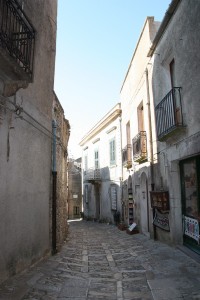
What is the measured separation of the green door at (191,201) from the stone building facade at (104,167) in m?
8.40

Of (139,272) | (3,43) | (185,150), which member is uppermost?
(3,43)

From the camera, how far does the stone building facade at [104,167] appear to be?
16531 mm

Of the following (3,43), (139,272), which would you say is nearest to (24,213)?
(139,272)

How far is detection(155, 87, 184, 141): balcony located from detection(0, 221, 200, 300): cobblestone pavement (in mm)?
3066

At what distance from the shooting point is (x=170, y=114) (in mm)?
7375

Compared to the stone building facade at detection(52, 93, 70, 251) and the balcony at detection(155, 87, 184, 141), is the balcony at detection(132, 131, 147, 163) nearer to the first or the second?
the balcony at detection(155, 87, 184, 141)

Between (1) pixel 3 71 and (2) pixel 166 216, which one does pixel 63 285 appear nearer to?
(1) pixel 3 71

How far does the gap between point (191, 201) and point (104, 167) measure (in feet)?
39.9

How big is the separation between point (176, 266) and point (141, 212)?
5658 mm

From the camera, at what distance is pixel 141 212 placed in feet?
37.9

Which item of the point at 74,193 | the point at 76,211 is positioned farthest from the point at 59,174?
the point at 76,211

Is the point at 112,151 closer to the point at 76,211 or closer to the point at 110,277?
the point at 76,211

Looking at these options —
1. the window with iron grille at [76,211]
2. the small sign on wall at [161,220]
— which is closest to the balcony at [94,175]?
the window with iron grille at [76,211]

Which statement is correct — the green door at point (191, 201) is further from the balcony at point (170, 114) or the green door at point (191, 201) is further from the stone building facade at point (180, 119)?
the balcony at point (170, 114)
